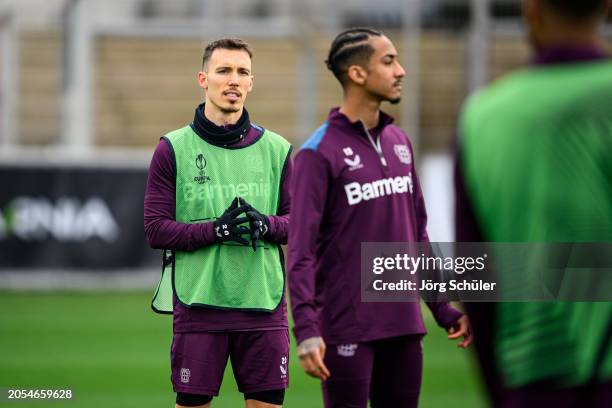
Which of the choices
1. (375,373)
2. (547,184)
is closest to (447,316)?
(375,373)

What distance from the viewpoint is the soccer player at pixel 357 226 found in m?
4.52

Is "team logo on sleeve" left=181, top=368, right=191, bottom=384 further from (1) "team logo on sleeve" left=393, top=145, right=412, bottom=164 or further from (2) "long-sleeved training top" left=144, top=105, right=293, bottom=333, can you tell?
(1) "team logo on sleeve" left=393, top=145, right=412, bottom=164

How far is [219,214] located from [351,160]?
98 cm

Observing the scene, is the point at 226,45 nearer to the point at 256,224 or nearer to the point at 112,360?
the point at 256,224

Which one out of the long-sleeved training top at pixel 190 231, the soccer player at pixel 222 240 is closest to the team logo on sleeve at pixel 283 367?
the soccer player at pixel 222 240

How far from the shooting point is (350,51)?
4.68 metres

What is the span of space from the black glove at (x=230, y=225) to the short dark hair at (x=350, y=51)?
84 cm

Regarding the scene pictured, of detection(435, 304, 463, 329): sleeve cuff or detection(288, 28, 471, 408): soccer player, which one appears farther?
detection(435, 304, 463, 329): sleeve cuff

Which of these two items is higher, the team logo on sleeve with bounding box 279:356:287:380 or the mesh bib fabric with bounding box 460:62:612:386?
the mesh bib fabric with bounding box 460:62:612:386

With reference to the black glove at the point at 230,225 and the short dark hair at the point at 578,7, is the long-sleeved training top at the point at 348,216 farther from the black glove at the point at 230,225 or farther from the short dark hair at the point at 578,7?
the short dark hair at the point at 578,7

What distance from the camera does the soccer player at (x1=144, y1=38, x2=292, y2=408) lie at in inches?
205

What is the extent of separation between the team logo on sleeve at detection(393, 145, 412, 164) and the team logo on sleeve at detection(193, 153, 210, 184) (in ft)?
3.29

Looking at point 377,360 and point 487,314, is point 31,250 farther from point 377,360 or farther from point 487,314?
point 487,314

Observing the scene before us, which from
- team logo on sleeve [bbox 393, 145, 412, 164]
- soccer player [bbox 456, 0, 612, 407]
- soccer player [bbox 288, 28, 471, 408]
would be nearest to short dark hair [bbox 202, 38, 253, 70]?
soccer player [bbox 288, 28, 471, 408]
